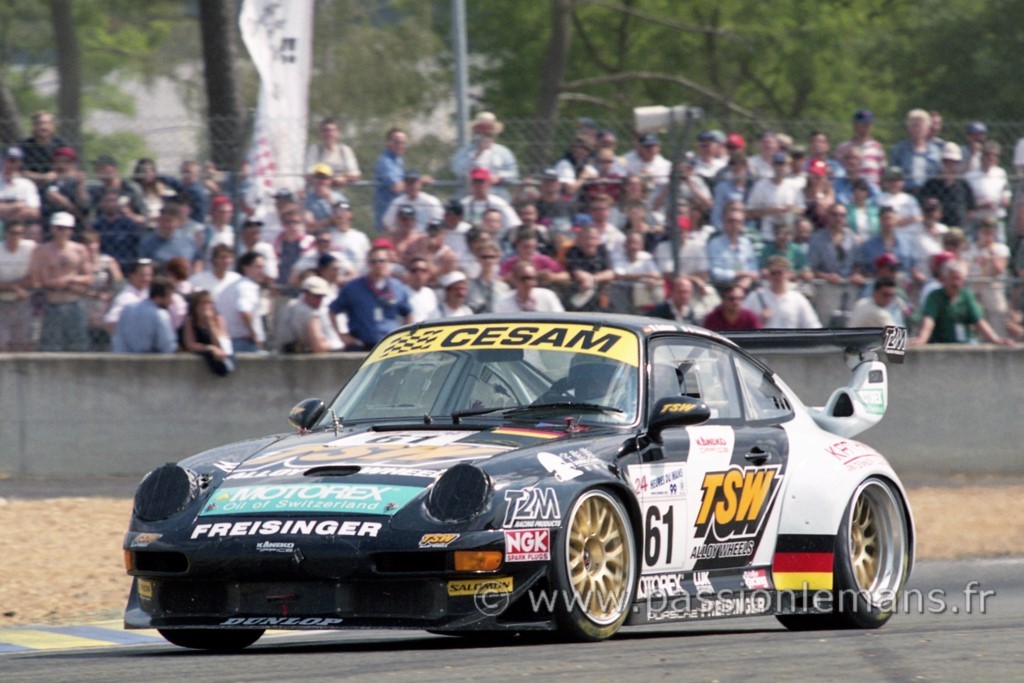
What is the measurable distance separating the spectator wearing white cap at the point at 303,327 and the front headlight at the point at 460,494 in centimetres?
757

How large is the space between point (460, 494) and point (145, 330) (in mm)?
7882

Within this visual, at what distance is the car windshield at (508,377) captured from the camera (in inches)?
294

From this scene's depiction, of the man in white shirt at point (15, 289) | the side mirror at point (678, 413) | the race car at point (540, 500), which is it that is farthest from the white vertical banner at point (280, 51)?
the side mirror at point (678, 413)

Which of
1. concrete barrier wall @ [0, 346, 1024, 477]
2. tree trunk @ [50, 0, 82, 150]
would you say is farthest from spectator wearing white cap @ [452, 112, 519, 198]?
tree trunk @ [50, 0, 82, 150]

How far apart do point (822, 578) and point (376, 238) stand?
6707 mm

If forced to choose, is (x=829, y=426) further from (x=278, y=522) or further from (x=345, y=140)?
(x=345, y=140)

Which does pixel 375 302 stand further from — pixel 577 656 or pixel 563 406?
Result: pixel 577 656

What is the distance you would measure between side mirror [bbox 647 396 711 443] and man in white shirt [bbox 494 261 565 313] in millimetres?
6409

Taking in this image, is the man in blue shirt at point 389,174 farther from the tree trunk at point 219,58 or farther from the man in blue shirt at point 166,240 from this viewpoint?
the tree trunk at point 219,58

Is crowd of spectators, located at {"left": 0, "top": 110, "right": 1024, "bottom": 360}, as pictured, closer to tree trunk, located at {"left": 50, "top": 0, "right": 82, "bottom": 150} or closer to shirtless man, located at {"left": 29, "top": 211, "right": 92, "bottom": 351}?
shirtless man, located at {"left": 29, "top": 211, "right": 92, "bottom": 351}

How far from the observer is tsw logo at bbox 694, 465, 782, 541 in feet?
24.6

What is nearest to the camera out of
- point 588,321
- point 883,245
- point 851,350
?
point 588,321

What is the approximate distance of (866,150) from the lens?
15711 millimetres

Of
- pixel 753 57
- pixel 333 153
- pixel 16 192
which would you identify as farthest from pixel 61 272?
pixel 753 57
